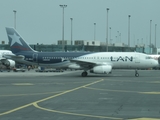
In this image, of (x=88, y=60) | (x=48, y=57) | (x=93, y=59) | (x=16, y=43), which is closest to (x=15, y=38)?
(x=16, y=43)

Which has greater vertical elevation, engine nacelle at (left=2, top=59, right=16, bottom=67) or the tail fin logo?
the tail fin logo

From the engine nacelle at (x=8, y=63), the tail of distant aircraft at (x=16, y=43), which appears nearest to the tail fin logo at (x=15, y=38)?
the tail of distant aircraft at (x=16, y=43)

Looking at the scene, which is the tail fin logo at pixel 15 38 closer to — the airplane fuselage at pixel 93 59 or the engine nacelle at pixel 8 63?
the airplane fuselage at pixel 93 59

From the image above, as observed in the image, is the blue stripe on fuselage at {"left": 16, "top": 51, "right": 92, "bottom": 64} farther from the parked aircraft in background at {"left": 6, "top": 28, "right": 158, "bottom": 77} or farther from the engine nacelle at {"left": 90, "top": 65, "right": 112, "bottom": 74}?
the engine nacelle at {"left": 90, "top": 65, "right": 112, "bottom": 74}

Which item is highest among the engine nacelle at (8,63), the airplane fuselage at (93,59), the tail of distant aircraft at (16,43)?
the tail of distant aircraft at (16,43)

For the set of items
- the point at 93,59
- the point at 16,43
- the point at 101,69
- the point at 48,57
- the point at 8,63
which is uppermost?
the point at 16,43

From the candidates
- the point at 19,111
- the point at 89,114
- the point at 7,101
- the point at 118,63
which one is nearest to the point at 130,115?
the point at 89,114

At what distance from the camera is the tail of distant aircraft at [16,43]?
53031 millimetres

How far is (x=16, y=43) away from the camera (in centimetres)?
5338

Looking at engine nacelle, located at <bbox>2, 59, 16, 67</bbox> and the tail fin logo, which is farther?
engine nacelle, located at <bbox>2, 59, 16, 67</bbox>

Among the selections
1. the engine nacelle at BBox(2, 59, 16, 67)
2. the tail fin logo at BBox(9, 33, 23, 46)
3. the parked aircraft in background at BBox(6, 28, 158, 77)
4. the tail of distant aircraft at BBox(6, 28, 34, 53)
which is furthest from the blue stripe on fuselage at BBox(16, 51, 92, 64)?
the engine nacelle at BBox(2, 59, 16, 67)

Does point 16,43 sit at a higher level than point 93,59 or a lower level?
higher

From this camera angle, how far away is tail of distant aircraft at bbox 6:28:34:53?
174 ft

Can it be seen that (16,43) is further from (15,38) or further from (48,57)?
(48,57)
